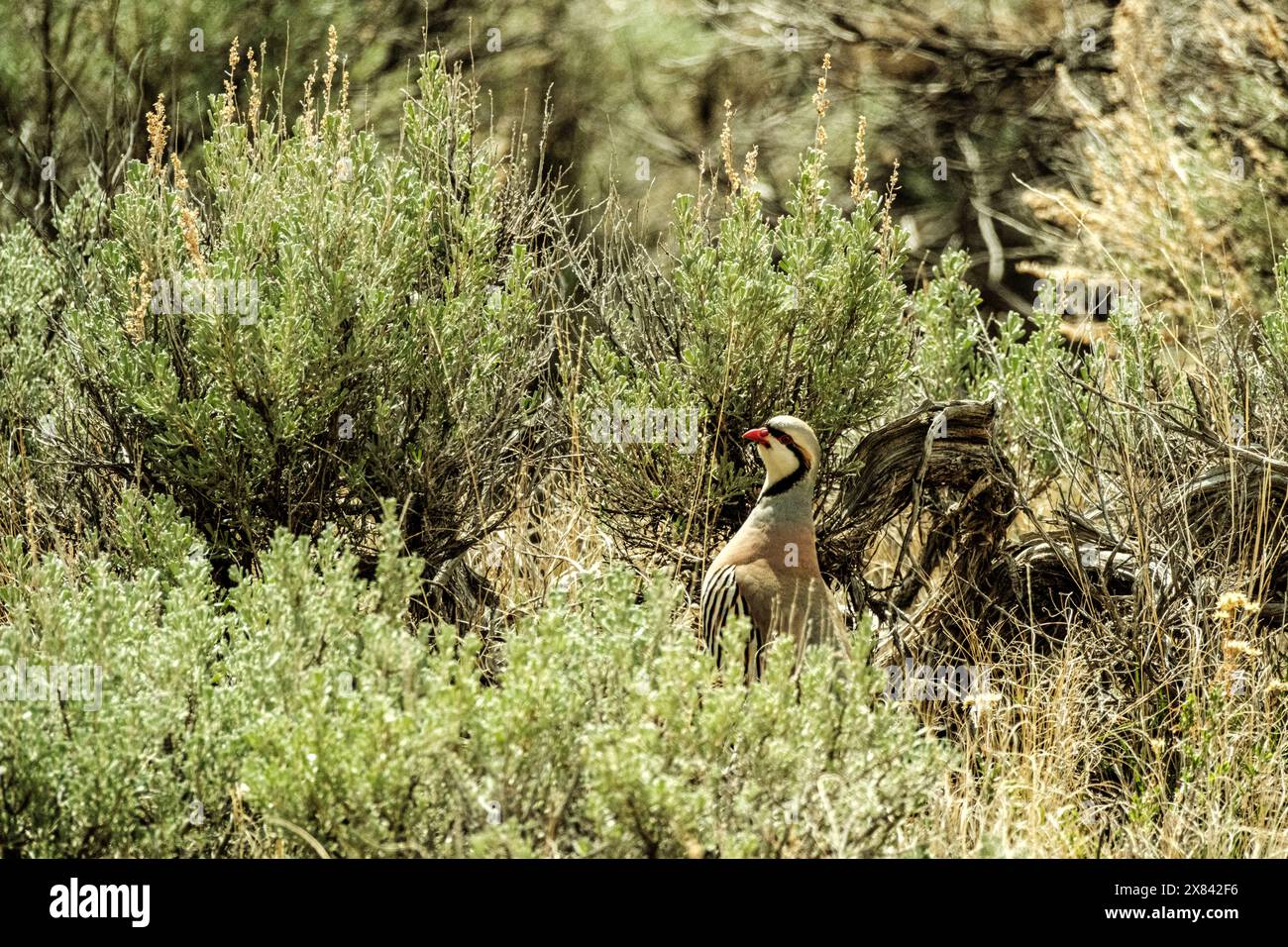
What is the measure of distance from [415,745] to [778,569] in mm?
1523

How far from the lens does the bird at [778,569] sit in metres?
4.32

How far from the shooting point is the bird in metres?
4.32

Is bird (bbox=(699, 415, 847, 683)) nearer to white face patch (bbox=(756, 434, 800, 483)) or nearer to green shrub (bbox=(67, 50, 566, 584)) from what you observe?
white face patch (bbox=(756, 434, 800, 483))

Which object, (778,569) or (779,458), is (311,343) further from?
(778,569)

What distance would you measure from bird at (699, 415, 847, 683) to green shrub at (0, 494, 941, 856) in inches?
26.0

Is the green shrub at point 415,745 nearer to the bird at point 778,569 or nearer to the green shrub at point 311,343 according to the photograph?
the bird at point 778,569

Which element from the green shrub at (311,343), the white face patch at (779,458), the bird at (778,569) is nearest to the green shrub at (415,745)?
the bird at (778,569)

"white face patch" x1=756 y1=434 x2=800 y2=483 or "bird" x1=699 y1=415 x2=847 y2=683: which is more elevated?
"white face patch" x1=756 y1=434 x2=800 y2=483

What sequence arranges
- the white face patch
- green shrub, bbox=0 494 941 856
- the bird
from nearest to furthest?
1. green shrub, bbox=0 494 941 856
2. the bird
3. the white face patch

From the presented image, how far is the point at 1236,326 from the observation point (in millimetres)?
5785

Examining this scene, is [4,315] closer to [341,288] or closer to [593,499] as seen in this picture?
[341,288]

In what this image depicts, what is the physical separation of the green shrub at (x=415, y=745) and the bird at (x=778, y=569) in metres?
0.66

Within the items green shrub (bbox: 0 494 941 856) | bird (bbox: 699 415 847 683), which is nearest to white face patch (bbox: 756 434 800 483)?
bird (bbox: 699 415 847 683)

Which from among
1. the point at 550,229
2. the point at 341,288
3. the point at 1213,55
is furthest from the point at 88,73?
the point at 1213,55
